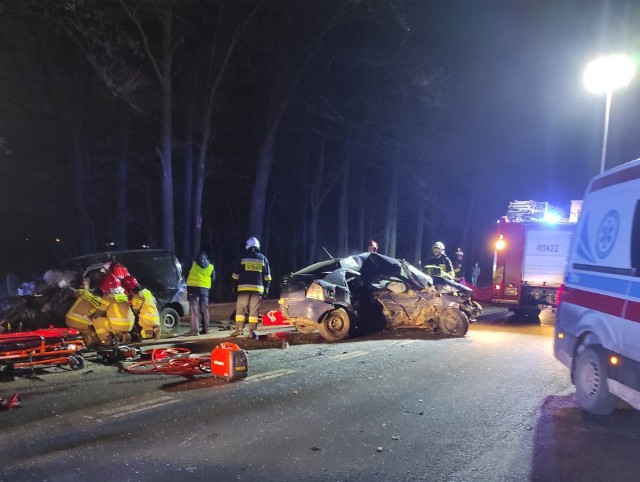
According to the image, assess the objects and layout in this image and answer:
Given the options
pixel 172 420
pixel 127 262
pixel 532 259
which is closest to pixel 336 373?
pixel 172 420

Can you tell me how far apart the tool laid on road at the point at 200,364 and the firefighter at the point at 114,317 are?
1.35 meters

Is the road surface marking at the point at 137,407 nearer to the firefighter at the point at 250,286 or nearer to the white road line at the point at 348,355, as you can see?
the white road line at the point at 348,355

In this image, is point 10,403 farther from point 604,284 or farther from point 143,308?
point 604,284

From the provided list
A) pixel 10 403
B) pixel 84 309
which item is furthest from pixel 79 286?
pixel 10 403

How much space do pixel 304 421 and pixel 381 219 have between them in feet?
123

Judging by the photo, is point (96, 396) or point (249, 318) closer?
point (96, 396)

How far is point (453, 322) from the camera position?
10398 millimetres

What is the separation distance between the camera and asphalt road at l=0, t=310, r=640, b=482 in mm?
4055

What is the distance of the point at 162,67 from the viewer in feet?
55.0

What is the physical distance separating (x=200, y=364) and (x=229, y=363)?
69cm

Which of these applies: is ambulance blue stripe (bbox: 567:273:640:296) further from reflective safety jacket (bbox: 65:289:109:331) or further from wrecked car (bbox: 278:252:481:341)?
reflective safety jacket (bbox: 65:289:109:331)

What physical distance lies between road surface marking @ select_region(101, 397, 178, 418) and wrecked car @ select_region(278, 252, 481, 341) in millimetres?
4125

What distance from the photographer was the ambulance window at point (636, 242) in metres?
4.80

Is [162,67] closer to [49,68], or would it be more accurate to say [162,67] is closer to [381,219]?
[49,68]
